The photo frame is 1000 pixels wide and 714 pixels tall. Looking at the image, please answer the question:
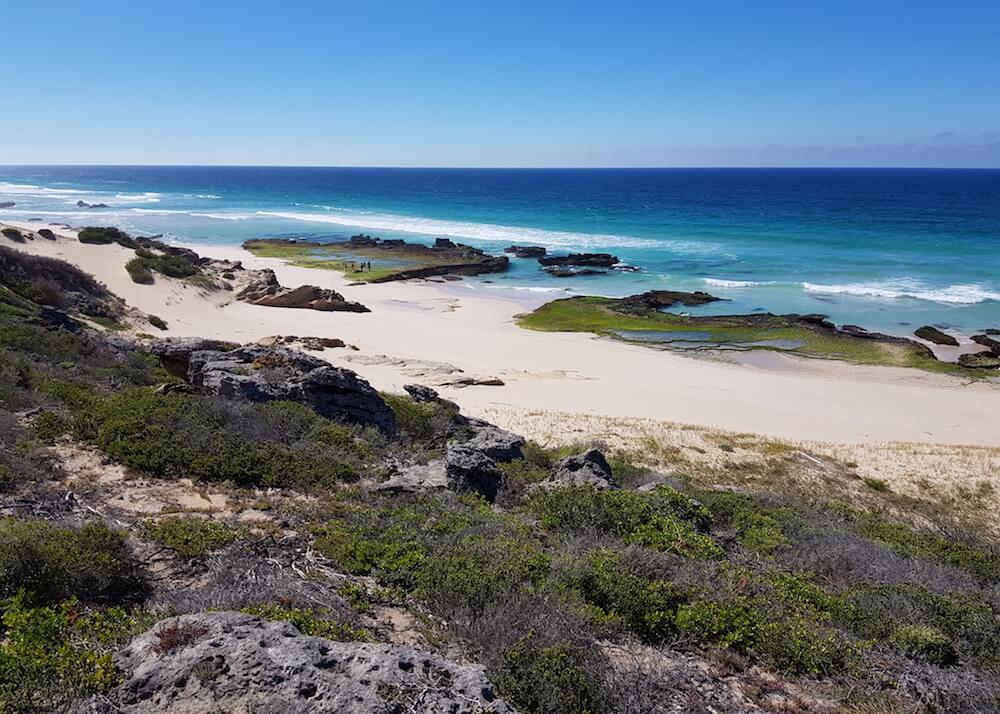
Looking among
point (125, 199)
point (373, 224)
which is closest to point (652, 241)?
point (373, 224)

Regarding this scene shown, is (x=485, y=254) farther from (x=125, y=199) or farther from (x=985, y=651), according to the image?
(x=125, y=199)

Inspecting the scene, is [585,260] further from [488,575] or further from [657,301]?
[488,575]

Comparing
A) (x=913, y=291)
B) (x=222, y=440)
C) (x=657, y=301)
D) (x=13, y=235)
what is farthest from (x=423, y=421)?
(x=913, y=291)

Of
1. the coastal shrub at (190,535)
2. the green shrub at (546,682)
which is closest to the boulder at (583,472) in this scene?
the coastal shrub at (190,535)

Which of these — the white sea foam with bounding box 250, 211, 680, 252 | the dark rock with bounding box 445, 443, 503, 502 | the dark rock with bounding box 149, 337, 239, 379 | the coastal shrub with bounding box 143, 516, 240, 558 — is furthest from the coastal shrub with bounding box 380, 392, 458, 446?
the white sea foam with bounding box 250, 211, 680, 252

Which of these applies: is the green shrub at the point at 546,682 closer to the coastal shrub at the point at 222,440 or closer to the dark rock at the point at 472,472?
the dark rock at the point at 472,472

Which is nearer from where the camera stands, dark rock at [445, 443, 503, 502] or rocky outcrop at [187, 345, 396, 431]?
dark rock at [445, 443, 503, 502]

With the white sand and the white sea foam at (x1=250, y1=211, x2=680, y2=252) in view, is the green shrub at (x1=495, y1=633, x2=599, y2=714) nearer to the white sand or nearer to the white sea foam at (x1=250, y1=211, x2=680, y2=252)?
the white sand
